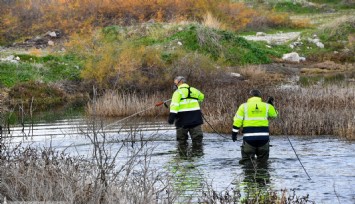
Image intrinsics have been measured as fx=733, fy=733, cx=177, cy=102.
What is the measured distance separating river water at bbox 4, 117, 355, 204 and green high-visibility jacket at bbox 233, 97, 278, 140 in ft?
3.11

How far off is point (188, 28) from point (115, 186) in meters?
31.7

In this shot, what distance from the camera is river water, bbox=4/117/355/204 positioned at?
1486 cm

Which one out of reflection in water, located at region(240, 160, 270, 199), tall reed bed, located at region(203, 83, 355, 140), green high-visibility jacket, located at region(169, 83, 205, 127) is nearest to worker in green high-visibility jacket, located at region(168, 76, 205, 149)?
green high-visibility jacket, located at region(169, 83, 205, 127)

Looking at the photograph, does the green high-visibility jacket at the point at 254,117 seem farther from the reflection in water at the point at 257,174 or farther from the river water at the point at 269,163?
the river water at the point at 269,163

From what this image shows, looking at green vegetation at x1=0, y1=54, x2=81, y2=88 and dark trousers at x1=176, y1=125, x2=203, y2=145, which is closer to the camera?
dark trousers at x1=176, y1=125, x2=203, y2=145

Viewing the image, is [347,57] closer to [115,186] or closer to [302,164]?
[302,164]

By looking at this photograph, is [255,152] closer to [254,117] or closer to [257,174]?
[257,174]

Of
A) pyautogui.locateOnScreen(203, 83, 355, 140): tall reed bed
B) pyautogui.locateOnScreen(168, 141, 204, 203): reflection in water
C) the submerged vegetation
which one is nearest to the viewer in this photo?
pyautogui.locateOnScreen(168, 141, 204, 203): reflection in water

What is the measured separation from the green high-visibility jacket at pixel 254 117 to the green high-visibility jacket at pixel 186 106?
4004 millimetres

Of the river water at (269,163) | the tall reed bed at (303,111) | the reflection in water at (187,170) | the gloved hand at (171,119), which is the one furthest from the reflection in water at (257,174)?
the tall reed bed at (303,111)

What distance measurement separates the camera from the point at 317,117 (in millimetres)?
21547

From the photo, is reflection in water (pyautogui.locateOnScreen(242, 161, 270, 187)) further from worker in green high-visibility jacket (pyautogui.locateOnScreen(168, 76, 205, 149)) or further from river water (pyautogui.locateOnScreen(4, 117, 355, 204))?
worker in green high-visibility jacket (pyautogui.locateOnScreen(168, 76, 205, 149))

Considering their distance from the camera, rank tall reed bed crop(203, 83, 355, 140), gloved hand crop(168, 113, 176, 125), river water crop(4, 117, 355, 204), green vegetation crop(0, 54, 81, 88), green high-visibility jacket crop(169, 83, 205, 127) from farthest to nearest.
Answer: green vegetation crop(0, 54, 81, 88) < tall reed bed crop(203, 83, 355, 140) < green high-visibility jacket crop(169, 83, 205, 127) < gloved hand crop(168, 113, 176, 125) < river water crop(4, 117, 355, 204)

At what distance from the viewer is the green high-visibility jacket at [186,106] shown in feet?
65.1
